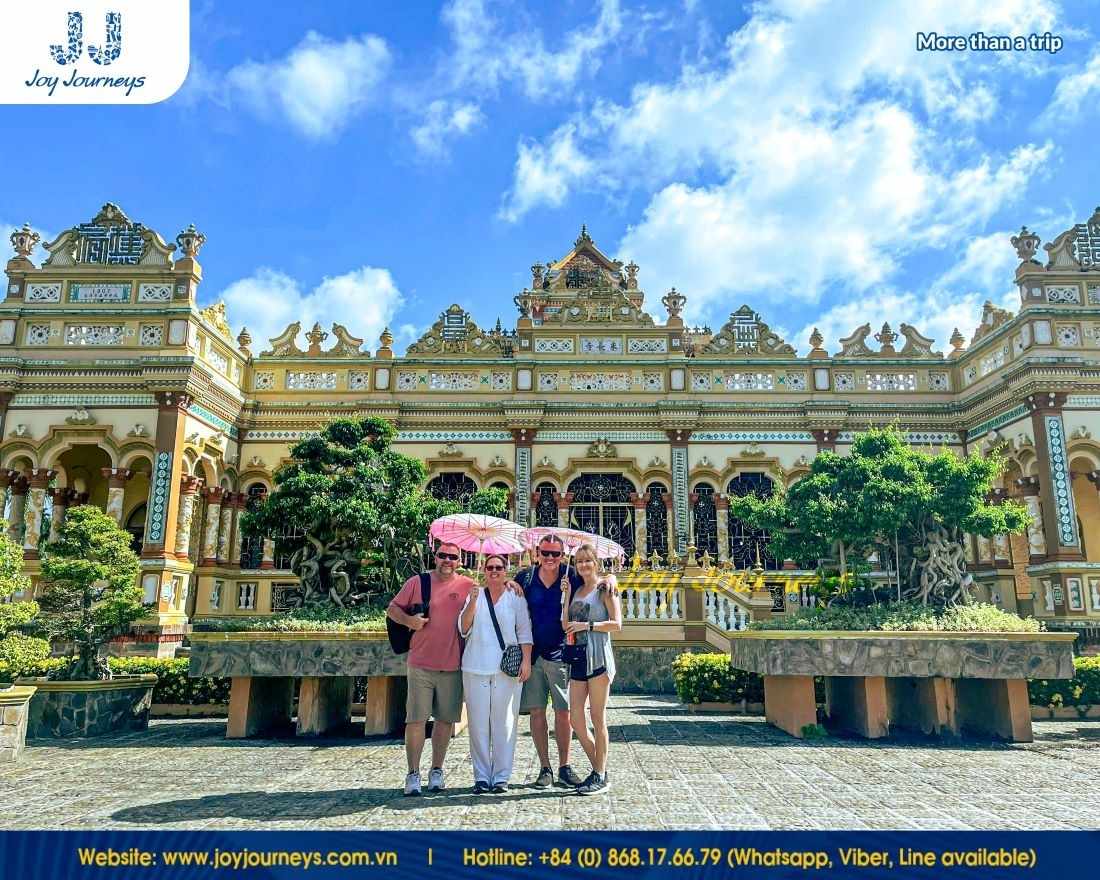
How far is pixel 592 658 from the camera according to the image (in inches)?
251

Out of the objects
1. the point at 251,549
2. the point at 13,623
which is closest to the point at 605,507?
the point at 251,549

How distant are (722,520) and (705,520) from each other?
0.45 meters

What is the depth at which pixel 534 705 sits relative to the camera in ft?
21.7

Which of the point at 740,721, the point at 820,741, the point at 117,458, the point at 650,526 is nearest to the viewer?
the point at 820,741

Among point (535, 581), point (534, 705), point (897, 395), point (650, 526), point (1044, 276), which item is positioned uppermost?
point (1044, 276)

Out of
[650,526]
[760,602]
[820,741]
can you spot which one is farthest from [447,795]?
[650,526]

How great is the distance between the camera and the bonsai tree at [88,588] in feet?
36.5

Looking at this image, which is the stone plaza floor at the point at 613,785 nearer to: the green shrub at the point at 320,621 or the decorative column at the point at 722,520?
the green shrub at the point at 320,621

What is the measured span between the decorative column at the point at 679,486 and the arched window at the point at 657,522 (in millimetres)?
272

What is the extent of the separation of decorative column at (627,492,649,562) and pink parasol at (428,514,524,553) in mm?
9613

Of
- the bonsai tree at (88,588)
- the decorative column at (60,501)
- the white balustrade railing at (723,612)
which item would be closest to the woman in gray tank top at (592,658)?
the bonsai tree at (88,588)

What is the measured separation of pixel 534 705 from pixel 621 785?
36.3 inches

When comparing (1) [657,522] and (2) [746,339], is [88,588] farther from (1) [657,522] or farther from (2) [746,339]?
(2) [746,339]

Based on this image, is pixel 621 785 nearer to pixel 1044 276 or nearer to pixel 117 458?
pixel 117 458
